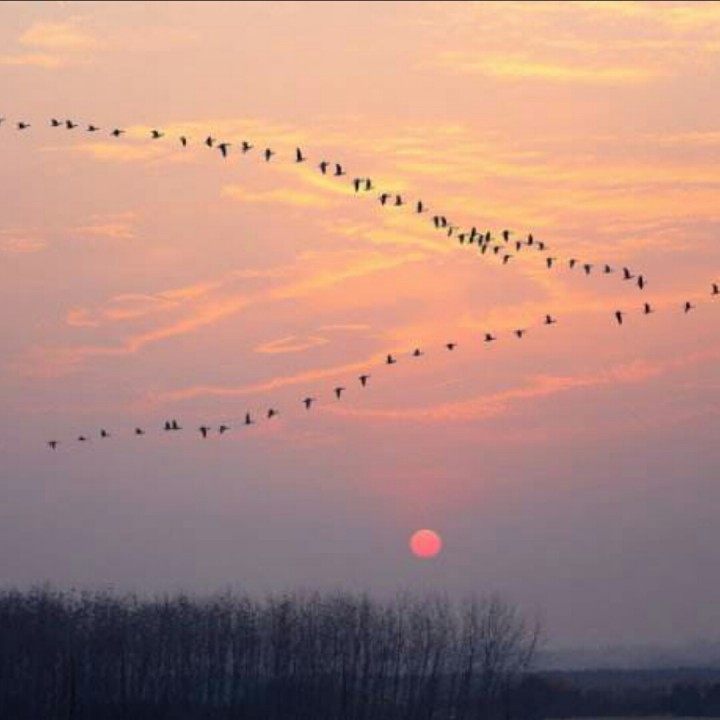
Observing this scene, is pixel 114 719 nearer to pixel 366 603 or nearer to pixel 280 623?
pixel 280 623

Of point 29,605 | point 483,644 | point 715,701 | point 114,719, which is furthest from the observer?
point 715,701

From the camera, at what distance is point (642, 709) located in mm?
154125

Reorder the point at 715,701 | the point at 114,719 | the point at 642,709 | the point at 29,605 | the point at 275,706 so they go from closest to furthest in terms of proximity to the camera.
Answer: the point at 114,719, the point at 275,706, the point at 29,605, the point at 715,701, the point at 642,709

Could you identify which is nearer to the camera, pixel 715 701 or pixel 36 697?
pixel 36 697

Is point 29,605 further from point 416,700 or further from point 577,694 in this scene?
point 577,694

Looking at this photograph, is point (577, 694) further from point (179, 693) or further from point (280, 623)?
point (179, 693)

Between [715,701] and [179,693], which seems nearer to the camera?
[179,693]

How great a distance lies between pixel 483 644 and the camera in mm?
129125

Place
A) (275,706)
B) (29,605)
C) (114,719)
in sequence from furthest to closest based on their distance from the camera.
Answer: (29,605) < (275,706) < (114,719)

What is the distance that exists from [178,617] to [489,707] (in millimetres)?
20032

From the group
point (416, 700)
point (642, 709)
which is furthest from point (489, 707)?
point (642, 709)

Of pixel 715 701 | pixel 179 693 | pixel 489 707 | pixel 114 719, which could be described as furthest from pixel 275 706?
pixel 715 701

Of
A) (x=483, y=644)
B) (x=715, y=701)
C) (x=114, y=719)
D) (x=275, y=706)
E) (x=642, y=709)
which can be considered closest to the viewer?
(x=114, y=719)

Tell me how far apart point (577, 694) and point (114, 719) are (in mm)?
62421
